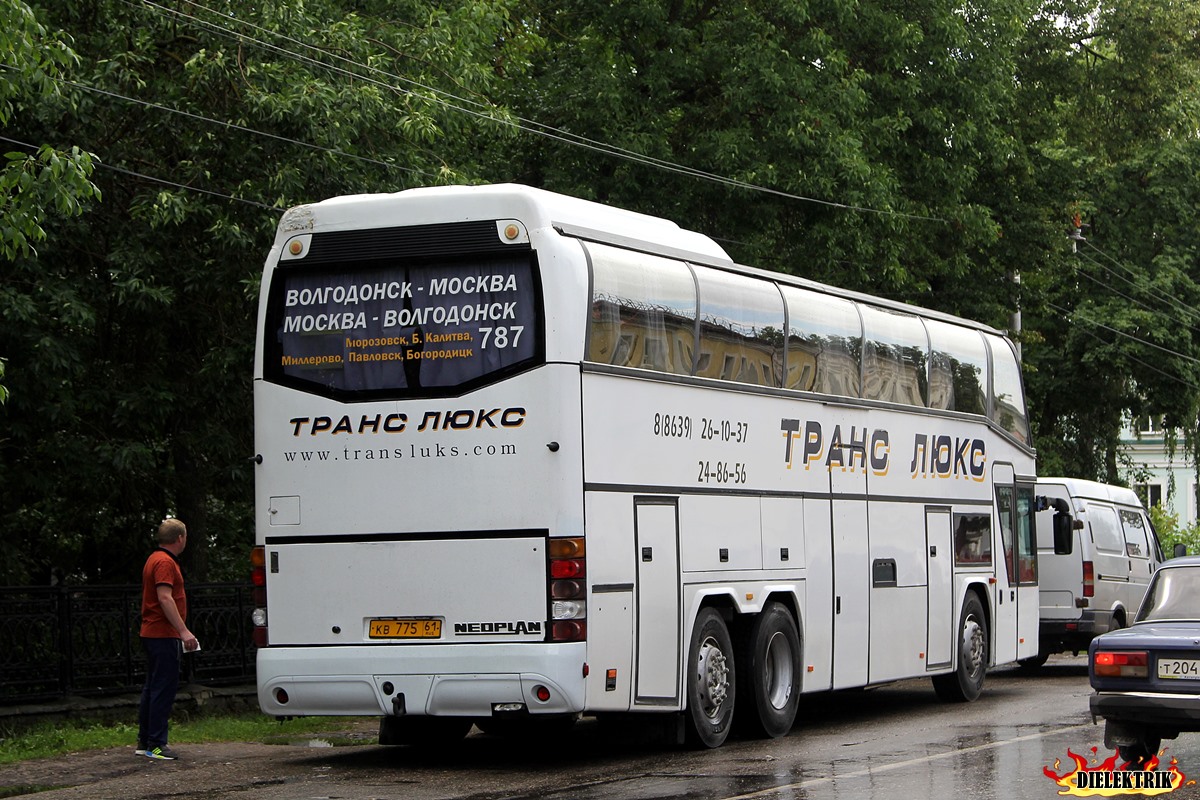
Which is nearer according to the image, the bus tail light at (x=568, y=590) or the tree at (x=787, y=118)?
the bus tail light at (x=568, y=590)

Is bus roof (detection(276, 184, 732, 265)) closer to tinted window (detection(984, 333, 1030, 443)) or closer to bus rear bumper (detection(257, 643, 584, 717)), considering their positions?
bus rear bumper (detection(257, 643, 584, 717))

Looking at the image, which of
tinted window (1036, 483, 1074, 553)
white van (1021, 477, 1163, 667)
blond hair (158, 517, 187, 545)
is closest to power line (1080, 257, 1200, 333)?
white van (1021, 477, 1163, 667)

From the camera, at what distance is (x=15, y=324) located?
1720 centimetres

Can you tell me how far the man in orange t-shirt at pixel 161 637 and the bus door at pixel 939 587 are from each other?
788cm

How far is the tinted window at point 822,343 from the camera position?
16.0 m

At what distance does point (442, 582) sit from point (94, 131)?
25.9ft

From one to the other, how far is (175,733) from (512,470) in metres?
5.35

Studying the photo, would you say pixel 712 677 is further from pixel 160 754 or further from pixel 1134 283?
pixel 1134 283

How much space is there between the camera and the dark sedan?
10703 mm

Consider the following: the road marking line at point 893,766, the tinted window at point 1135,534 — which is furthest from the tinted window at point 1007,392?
the road marking line at point 893,766

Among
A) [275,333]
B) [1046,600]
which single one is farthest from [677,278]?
[1046,600]

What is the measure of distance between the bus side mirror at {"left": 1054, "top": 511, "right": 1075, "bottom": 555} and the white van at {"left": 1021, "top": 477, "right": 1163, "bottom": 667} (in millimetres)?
689

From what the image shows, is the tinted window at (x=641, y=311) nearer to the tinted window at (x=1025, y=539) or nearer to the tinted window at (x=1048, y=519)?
the tinted window at (x=1025, y=539)

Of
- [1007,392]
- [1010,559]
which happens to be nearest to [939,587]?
[1010,559]
